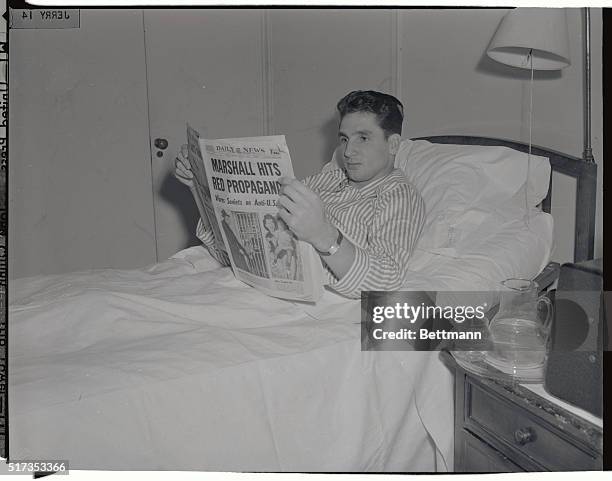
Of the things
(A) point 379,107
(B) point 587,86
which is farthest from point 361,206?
(B) point 587,86

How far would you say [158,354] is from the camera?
91cm

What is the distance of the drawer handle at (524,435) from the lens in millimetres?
817

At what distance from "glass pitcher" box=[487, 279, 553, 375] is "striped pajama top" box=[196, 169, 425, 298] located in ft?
0.52

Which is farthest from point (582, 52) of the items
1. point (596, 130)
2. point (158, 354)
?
point (158, 354)

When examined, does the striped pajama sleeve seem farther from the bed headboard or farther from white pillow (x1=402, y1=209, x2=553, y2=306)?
the bed headboard

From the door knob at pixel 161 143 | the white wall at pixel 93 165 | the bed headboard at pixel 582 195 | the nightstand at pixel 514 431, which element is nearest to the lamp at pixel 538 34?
the bed headboard at pixel 582 195

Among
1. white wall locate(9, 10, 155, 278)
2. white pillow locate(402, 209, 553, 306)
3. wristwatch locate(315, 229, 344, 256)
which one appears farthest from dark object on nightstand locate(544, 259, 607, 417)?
white wall locate(9, 10, 155, 278)

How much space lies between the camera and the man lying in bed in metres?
0.96

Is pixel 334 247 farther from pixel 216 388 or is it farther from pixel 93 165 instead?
pixel 93 165

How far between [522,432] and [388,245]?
350 millimetres

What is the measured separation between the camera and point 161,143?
1.94 meters

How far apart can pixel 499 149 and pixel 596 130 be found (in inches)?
9.7

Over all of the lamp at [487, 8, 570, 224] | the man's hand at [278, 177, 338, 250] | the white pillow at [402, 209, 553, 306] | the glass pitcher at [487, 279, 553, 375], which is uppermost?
the lamp at [487, 8, 570, 224]

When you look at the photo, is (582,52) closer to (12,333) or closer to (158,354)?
(158,354)
